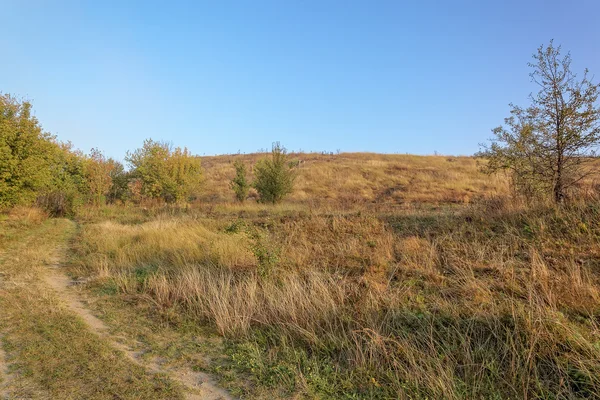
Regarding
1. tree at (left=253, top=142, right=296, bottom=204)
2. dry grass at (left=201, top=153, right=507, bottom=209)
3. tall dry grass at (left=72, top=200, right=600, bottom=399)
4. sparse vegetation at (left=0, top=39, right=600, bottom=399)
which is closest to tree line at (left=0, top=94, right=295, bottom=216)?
tree at (left=253, top=142, right=296, bottom=204)

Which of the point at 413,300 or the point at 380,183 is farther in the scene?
the point at 380,183

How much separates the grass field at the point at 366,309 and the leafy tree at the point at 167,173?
51.6 ft

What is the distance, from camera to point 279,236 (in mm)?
10477

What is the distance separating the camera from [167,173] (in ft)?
85.0

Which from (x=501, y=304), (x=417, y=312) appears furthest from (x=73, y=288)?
(x=501, y=304)

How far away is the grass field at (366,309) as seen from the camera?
11.7ft

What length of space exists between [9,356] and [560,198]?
1179cm

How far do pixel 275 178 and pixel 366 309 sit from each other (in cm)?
1877

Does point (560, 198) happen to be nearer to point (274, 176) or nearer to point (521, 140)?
point (521, 140)

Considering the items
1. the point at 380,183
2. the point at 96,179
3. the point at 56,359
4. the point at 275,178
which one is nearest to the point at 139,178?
the point at 96,179

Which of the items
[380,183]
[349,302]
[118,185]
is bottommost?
[349,302]

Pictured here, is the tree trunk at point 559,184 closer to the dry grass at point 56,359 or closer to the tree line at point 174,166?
the tree line at point 174,166

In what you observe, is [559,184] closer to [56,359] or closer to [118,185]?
[56,359]

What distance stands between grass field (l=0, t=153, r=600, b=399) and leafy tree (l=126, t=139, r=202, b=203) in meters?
15.7
